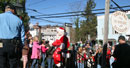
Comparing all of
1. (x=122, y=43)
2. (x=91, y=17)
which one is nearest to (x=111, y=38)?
(x=91, y=17)

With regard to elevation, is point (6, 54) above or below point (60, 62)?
above

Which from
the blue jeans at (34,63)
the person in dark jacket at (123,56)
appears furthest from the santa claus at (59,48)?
the blue jeans at (34,63)

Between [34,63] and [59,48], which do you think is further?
[34,63]

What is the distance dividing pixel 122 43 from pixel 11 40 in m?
3.10

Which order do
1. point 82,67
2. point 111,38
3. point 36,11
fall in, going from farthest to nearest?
point 111,38, point 36,11, point 82,67

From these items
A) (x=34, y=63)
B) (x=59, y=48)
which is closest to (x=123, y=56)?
(x=59, y=48)

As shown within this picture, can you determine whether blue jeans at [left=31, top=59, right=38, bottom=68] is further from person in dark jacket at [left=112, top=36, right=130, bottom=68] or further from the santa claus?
person in dark jacket at [left=112, top=36, right=130, bottom=68]

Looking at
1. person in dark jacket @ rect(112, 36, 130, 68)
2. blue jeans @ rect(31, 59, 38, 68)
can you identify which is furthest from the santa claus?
blue jeans @ rect(31, 59, 38, 68)

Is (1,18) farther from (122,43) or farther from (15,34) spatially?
(122,43)

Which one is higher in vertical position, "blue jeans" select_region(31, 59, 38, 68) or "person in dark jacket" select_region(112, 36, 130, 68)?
"person in dark jacket" select_region(112, 36, 130, 68)

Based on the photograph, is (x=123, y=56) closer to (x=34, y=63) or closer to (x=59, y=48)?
(x=59, y=48)

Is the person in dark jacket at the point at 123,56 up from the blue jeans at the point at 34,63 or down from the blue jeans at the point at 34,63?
up

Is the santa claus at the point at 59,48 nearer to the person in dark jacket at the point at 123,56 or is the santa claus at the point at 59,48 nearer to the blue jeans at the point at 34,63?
the person in dark jacket at the point at 123,56

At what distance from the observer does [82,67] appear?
675 centimetres
